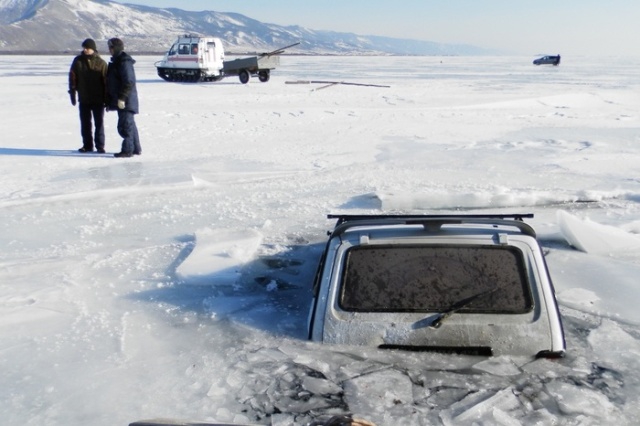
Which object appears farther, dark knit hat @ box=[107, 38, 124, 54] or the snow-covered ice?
dark knit hat @ box=[107, 38, 124, 54]

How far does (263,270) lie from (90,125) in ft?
20.0

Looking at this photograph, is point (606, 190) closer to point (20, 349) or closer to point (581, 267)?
point (581, 267)

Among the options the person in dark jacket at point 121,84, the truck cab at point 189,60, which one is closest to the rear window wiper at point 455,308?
the person in dark jacket at point 121,84

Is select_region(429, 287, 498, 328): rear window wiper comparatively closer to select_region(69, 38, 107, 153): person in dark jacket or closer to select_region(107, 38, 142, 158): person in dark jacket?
select_region(107, 38, 142, 158): person in dark jacket

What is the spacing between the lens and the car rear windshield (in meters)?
3.07

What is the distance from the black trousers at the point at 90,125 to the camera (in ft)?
31.8

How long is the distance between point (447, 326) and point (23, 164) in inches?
321

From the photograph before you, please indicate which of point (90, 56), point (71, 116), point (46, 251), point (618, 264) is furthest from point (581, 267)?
point (71, 116)

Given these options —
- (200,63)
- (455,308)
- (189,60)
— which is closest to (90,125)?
(455,308)

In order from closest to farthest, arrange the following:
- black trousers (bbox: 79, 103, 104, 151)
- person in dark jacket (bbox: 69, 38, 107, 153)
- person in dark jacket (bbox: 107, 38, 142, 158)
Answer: person in dark jacket (bbox: 107, 38, 142, 158), person in dark jacket (bbox: 69, 38, 107, 153), black trousers (bbox: 79, 103, 104, 151)

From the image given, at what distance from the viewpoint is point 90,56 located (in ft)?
31.1

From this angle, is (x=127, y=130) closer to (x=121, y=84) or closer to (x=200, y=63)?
(x=121, y=84)

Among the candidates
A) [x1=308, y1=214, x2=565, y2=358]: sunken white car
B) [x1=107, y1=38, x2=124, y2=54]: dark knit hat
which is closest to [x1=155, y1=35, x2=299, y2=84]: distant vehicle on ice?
[x1=107, y1=38, x2=124, y2=54]: dark knit hat

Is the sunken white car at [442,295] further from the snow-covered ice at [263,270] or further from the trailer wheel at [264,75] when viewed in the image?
the trailer wheel at [264,75]
